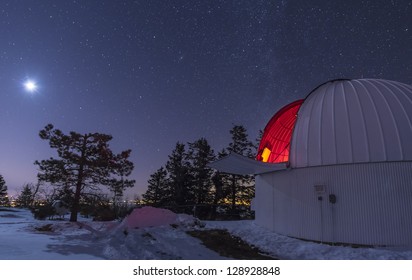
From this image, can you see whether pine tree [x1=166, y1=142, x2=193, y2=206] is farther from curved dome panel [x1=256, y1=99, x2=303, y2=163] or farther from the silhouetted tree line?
curved dome panel [x1=256, y1=99, x2=303, y2=163]

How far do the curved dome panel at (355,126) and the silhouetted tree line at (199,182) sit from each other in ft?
63.7

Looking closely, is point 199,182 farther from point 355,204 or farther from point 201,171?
point 355,204

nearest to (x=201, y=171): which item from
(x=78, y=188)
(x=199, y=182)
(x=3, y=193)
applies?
(x=199, y=182)

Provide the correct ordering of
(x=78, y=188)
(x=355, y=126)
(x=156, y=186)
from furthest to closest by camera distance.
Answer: (x=156, y=186), (x=78, y=188), (x=355, y=126)

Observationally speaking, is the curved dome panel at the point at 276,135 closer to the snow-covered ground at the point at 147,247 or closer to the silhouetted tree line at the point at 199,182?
the snow-covered ground at the point at 147,247

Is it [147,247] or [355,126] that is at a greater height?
[355,126]

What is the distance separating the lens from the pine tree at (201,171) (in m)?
33.4

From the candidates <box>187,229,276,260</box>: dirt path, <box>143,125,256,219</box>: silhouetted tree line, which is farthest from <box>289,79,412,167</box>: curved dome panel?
<box>143,125,256,219</box>: silhouetted tree line

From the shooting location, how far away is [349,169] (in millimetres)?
11195

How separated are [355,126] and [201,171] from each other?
77.0ft

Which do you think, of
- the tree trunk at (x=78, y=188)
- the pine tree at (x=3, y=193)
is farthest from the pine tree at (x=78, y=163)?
the pine tree at (x=3, y=193)

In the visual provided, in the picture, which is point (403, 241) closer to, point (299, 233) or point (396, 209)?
point (396, 209)
